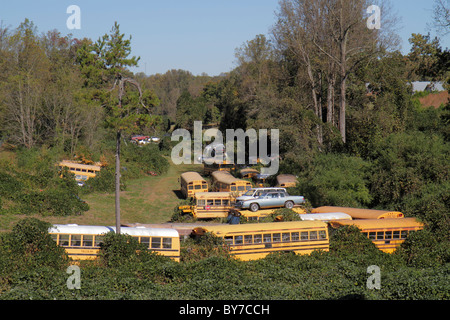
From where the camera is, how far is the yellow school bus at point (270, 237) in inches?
758

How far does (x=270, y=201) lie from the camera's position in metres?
27.1

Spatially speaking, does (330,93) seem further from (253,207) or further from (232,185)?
(253,207)

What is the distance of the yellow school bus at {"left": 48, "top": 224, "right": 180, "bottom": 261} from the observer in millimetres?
18234

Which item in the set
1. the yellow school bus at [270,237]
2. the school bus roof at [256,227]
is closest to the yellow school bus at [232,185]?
the school bus roof at [256,227]

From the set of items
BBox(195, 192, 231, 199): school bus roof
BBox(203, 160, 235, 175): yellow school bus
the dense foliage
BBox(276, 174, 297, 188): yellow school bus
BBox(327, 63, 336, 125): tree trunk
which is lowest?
the dense foliage

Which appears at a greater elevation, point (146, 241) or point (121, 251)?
point (146, 241)

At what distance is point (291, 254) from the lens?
64.1 ft

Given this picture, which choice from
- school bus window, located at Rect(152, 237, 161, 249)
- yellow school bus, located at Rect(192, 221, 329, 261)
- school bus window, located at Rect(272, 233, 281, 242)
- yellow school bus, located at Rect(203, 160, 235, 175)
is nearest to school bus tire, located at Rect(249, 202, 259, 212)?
yellow school bus, located at Rect(192, 221, 329, 261)

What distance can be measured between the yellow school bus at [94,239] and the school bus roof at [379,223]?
8232 mm

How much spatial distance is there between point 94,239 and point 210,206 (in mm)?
10999

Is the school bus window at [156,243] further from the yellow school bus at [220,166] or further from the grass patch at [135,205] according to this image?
the yellow school bus at [220,166]

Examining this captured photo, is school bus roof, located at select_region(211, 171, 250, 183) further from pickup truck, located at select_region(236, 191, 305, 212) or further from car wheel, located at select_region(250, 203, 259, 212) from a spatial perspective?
car wheel, located at select_region(250, 203, 259, 212)

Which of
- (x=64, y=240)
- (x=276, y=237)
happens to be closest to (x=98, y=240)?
(x=64, y=240)

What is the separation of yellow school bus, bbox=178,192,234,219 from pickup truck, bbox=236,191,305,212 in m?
1.98
